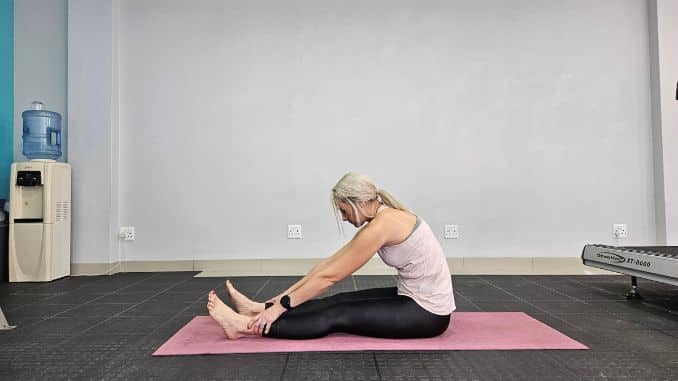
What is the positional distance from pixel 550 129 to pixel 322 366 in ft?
12.7

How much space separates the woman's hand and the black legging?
25mm

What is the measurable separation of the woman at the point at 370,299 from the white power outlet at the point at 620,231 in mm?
3354

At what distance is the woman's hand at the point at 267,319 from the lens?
6.90 feet

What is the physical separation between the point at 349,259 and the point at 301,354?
0.47 metres

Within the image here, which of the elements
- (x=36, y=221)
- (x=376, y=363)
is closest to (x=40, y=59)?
(x=36, y=221)

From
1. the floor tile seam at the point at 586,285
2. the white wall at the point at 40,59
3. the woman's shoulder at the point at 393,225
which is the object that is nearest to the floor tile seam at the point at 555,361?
the woman's shoulder at the point at 393,225

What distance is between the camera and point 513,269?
14.9 ft

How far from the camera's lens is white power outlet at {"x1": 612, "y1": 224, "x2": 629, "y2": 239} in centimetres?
459

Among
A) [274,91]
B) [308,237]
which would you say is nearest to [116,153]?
[274,91]

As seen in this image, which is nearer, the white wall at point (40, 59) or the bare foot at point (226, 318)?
the bare foot at point (226, 318)

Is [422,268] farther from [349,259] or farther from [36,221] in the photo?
[36,221]

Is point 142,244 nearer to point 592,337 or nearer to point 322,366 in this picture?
point 322,366

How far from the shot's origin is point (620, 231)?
15.1ft

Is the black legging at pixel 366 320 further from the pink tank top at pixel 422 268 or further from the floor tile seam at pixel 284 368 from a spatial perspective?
the floor tile seam at pixel 284 368
